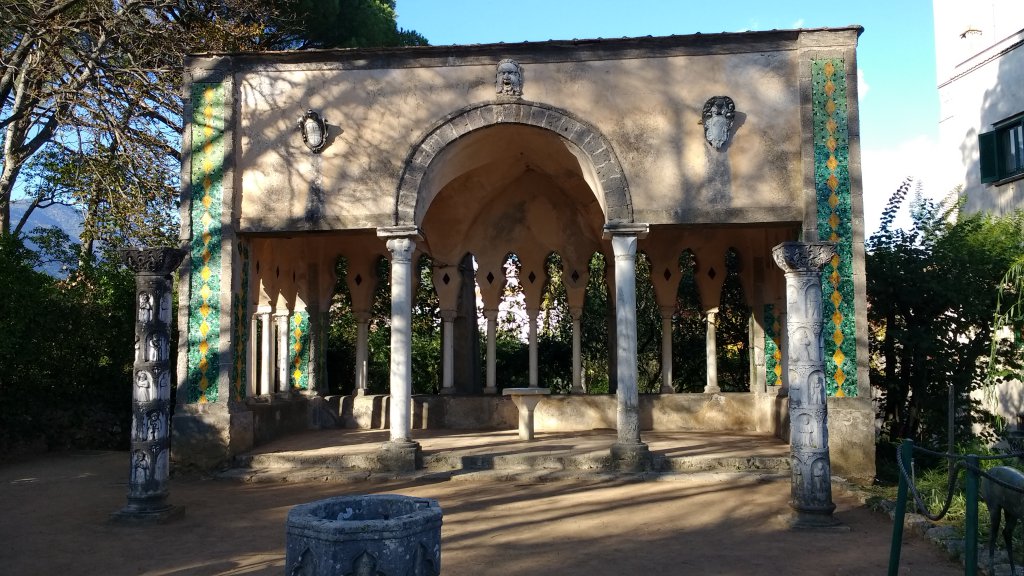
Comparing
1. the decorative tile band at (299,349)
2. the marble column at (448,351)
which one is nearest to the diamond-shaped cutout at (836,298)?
the marble column at (448,351)

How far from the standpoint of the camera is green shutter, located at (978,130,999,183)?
14.0 meters

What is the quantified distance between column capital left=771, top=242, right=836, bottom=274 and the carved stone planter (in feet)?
15.7

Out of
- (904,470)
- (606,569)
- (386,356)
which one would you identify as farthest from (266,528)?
(386,356)

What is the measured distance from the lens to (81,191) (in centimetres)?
1368

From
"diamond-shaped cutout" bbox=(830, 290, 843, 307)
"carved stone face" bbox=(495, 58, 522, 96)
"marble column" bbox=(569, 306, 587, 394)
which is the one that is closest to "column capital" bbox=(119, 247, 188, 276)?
"carved stone face" bbox=(495, 58, 522, 96)

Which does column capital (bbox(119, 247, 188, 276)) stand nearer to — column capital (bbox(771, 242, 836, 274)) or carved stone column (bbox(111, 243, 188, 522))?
carved stone column (bbox(111, 243, 188, 522))

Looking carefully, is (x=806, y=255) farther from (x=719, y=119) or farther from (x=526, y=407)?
(x=526, y=407)

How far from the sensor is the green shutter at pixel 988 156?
46.1ft

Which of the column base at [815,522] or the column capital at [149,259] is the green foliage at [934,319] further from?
the column capital at [149,259]

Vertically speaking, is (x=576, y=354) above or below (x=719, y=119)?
below

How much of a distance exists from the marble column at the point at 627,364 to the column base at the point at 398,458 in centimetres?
235

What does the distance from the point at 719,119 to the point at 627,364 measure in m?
3.15

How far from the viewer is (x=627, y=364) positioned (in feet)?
32.9

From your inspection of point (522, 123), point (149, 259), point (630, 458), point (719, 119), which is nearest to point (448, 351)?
point (522, 123)
